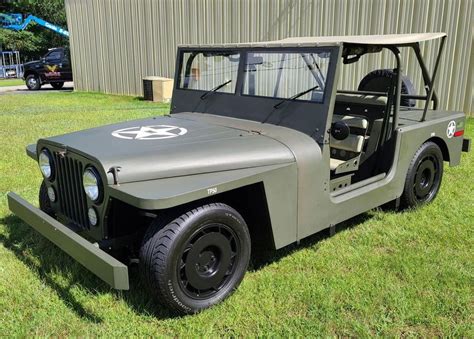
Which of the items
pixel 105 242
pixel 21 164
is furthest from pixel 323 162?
pixel 21 164

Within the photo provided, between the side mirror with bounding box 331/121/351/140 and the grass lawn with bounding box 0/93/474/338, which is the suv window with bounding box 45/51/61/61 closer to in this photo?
the grass lawn with bounding box 0/93/474/338

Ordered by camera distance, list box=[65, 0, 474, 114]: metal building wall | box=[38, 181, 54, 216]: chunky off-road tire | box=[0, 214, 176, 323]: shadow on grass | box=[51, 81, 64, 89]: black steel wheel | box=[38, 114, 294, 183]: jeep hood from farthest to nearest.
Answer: box=[51, 81, 64, 89]: black steel wheel < box=[65, 0, 474, 114]: metal building wall < box=[38, 181, 54, 216]: chunky off-road tire < box=[0, 214, 176, 323]: shadow on grass < box=[38, 114, 294, 183]: jeep hood

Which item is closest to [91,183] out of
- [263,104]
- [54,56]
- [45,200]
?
[45,200]

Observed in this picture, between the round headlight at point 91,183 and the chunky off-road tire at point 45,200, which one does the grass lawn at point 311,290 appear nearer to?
the chunky off-road tire at point 45,200

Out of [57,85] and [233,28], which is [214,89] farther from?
[57,85]

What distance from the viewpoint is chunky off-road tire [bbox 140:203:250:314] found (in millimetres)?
2562

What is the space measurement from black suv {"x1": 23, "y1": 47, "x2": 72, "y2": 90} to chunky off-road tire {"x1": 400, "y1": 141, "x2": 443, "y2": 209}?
1579cm

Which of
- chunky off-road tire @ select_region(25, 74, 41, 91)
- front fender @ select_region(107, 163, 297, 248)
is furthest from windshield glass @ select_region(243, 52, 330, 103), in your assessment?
chunky off-road tire @ select_region(25, 74, 41, 91)

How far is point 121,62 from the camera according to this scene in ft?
47.0

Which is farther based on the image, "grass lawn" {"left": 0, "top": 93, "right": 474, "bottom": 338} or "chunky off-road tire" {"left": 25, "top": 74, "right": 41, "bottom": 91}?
"chunky off-road tire" {"left": 25, "top": 74, "right": 41, "bottom": 91}

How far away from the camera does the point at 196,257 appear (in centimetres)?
274

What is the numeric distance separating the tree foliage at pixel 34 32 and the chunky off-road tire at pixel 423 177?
32332mm

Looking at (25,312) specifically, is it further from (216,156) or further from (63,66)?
(63,66)

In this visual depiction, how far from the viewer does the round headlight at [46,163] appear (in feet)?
10.4
